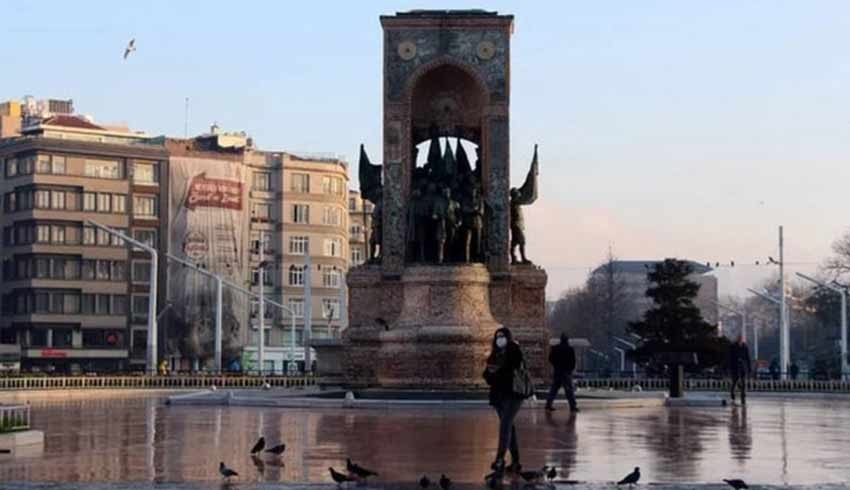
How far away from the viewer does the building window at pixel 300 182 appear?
114m

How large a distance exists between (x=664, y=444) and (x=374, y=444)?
4.19 metres

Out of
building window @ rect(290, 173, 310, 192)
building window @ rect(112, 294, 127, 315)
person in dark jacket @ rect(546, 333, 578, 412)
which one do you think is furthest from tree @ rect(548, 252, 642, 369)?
person in dark jacket @ rect(546, 333, 578, 412)

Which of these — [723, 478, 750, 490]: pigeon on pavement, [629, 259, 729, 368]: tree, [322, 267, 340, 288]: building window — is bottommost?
[723, 478, 750, 490]: pigeon on pavement

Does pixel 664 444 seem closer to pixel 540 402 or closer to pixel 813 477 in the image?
pixel 813 477

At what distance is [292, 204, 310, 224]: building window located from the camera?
114 metres

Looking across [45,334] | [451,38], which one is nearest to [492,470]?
[451,38]

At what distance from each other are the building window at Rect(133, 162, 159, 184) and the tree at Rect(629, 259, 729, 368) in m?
46.7

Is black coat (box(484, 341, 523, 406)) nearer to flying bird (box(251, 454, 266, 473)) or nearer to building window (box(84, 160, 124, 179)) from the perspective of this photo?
flying bird (box(251, 454, 266, 473))

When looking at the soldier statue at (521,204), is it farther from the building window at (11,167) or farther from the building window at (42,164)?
the building window at (11,167)

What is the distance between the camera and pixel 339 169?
11800 centimetres

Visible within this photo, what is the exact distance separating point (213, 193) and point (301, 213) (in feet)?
25.7

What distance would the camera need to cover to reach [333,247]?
382 feet

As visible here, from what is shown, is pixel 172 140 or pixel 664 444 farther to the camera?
pixel 172 140

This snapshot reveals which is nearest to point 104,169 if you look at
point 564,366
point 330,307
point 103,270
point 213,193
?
point 103,270
